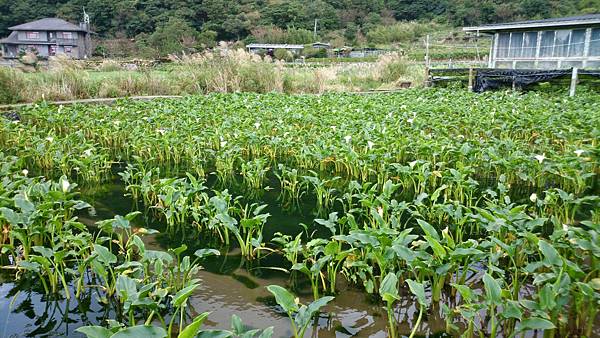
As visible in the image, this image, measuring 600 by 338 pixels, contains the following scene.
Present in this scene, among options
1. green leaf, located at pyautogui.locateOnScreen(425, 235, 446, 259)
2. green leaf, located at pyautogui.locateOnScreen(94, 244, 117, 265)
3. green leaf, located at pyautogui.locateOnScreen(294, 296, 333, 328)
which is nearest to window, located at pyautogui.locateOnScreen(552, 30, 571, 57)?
green leaf, located at pyautogui.locateOnScreen(425, 235, 446, 259)

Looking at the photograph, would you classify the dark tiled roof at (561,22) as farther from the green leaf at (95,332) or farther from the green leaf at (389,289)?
the green leaf at (95,332)

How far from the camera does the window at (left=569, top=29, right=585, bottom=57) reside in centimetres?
1602

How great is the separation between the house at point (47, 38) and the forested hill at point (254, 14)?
6709 mm

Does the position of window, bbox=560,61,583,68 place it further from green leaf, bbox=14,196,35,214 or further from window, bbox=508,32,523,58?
green leaf, bbox=14,196,35,214

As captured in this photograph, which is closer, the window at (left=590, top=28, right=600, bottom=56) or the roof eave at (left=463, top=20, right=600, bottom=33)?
the roof eave at (left=463, top=20, right=600, bottom=33)

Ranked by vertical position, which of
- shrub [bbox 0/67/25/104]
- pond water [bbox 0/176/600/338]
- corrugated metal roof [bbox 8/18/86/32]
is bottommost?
pond water [bbox 0/176/600/338]

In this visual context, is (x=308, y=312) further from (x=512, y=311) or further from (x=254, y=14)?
(x=254, y=14)

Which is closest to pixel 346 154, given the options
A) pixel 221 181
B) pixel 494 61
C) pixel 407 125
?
pixel 221 181

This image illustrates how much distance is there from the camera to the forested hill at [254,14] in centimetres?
5006

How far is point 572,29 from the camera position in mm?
16250

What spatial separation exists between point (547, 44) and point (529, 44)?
0.75 m

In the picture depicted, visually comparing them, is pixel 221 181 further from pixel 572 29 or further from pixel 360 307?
pixel 572 29

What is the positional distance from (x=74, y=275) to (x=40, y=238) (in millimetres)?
613

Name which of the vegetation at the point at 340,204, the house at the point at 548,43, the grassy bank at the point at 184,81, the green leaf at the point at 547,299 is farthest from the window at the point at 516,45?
the green leaf at the point at 547,299
